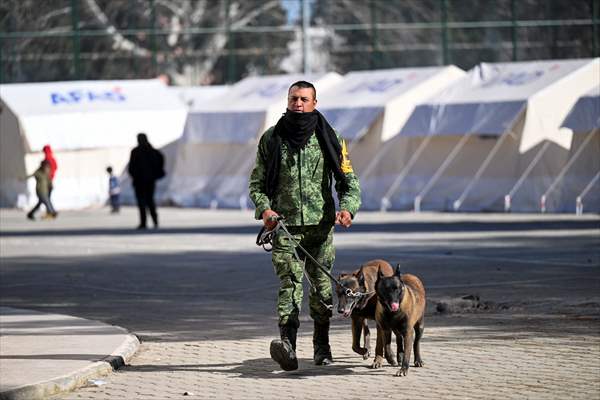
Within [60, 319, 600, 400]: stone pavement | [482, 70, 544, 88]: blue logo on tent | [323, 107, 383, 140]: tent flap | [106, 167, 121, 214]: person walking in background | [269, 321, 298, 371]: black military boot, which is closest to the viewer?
[60, 319, 600, 400]: stone pavement

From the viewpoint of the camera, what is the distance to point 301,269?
10492 millimetres

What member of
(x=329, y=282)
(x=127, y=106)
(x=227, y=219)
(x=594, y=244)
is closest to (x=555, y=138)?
(x=227, y=219)

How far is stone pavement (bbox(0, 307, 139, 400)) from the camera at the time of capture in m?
9.97

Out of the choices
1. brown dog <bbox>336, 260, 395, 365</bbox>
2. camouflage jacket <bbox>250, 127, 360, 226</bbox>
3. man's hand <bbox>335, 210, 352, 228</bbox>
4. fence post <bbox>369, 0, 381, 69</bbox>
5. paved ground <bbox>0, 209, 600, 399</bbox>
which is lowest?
paved ground <bbox>0, 209, 600, 399</bbox>

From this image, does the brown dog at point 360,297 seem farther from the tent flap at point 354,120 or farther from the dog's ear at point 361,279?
the tent flap at point 354,120

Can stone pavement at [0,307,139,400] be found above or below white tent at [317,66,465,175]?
below

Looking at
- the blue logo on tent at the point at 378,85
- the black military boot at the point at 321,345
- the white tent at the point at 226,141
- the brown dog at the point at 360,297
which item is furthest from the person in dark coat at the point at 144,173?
the black military boot at the point at 321,345

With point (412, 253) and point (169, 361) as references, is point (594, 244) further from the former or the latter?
point (169, 361)

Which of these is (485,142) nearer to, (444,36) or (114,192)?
(114,192)

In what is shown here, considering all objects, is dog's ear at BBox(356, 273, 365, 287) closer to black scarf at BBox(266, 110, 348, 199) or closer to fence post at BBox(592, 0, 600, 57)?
black scarf at BBox(266, 110, 348, 199)

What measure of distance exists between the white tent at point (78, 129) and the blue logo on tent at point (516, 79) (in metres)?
10.1

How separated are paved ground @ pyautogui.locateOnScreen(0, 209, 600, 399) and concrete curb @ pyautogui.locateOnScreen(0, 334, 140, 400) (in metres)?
0.10

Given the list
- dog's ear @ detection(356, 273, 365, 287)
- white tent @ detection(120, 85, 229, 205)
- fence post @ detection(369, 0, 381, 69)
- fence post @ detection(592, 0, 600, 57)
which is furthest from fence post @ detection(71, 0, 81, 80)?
dog's ear @ detection(356, 273, 365, 287)

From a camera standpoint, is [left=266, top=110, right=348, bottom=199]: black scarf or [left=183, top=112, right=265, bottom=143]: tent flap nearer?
[left=266, top=110, right=348, bottom=199]: black scarf
